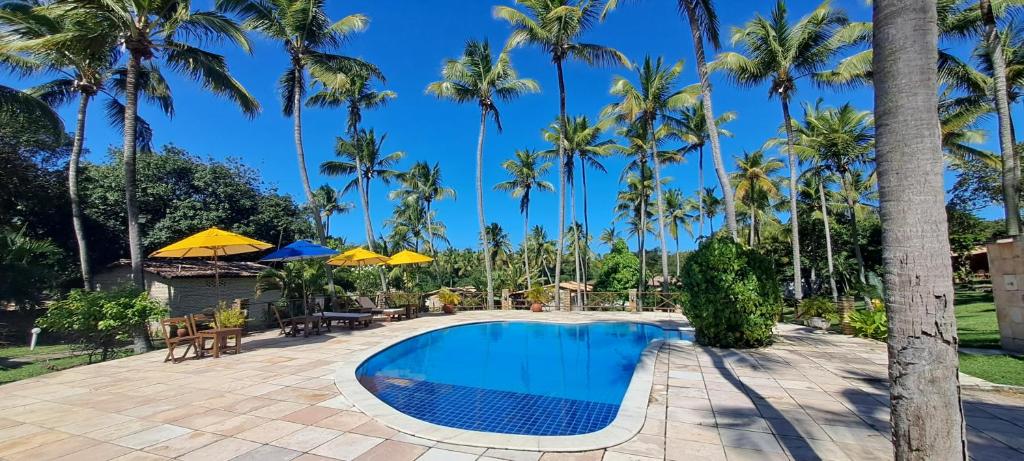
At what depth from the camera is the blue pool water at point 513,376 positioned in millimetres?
5359

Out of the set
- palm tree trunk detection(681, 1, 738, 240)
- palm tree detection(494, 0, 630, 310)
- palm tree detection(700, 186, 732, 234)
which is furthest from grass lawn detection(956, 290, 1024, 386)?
palm tree detection(700, 186, 732, 234)

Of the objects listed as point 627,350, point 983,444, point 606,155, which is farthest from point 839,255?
point 983,444

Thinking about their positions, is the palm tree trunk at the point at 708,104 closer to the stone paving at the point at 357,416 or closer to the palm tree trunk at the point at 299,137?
the stone paving at the point at 357,416

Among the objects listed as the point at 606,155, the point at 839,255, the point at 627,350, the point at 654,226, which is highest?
the point at 606,155

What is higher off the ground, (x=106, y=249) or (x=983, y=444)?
(x=106, y=249)

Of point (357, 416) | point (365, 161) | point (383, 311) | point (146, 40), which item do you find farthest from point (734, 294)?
point (365, 161)

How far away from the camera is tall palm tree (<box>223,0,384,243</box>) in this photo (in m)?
13.8

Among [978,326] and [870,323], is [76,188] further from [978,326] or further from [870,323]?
[978,326]

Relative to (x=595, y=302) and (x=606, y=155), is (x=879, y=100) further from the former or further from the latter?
(x=606, y=155)

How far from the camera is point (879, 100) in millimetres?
2334

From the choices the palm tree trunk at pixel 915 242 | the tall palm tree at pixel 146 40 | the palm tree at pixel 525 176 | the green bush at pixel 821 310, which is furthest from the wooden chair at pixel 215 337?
the palm tree at pixel 525 176

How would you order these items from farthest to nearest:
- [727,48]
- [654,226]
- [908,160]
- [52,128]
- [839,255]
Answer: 1. [654,226]
2. [839,255]
3. [727,48]
4. [52,128]
5. [908,160]

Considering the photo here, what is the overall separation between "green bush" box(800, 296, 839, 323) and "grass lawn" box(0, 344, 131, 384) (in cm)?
1770

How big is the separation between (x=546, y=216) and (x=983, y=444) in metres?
49.9
